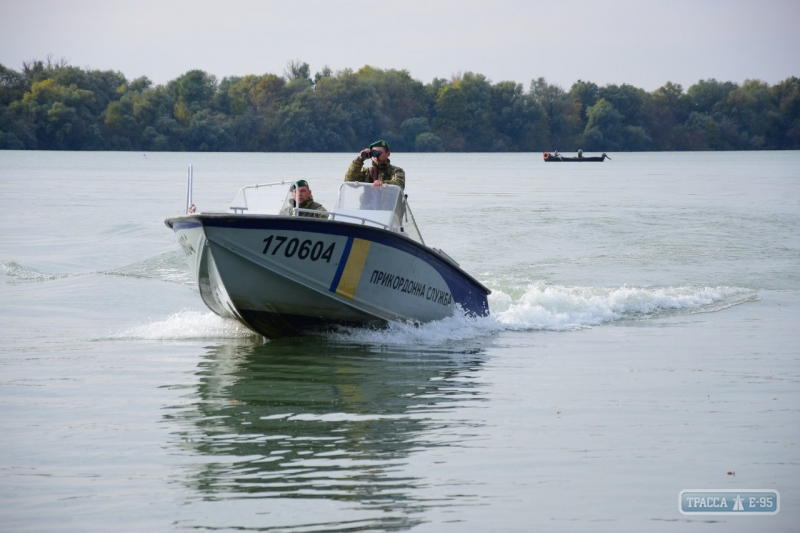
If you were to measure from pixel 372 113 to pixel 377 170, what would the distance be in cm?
9744

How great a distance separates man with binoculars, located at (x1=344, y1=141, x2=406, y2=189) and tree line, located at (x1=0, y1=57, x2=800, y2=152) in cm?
9381

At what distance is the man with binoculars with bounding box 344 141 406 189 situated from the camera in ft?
39.8

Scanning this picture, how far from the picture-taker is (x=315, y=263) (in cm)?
1088

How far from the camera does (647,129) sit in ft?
429

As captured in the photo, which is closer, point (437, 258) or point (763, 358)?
point (763, 358)

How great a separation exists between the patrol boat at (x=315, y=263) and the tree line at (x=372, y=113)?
94.4 m

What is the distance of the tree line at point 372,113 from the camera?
102938mm

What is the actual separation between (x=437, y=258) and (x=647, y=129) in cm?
12383

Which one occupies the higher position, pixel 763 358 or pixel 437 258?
pixel 437 258

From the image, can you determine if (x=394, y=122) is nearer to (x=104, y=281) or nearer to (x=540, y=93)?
(x=540, y=93)

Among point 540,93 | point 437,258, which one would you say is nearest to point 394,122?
point 540,93

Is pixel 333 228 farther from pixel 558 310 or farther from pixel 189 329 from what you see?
pixel 558 310

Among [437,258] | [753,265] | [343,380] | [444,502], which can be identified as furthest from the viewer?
[753,265]
